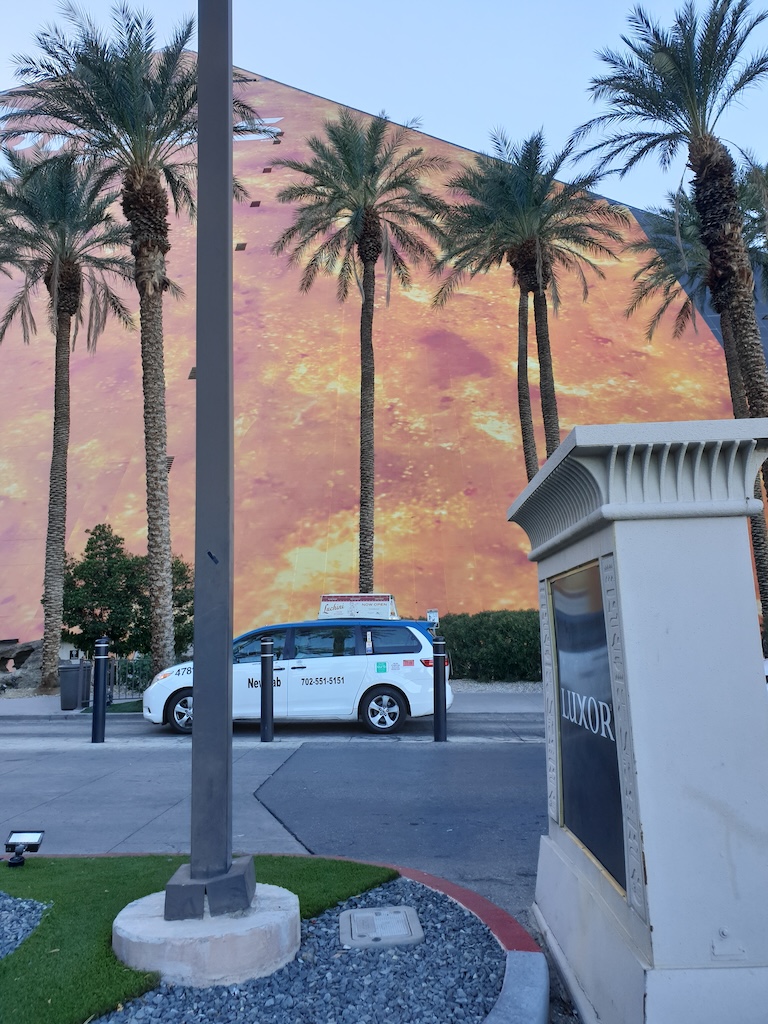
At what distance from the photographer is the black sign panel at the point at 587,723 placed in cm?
320

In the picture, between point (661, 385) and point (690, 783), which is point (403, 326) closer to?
point (661, 385)

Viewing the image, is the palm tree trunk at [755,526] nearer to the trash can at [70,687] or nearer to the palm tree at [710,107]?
the palm tree at [710,107]

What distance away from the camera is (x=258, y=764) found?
30.1 ft

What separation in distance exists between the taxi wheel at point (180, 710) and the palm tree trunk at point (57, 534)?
7262mm

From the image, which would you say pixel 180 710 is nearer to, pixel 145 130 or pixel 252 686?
pixel 252 686

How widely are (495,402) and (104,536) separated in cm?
1407

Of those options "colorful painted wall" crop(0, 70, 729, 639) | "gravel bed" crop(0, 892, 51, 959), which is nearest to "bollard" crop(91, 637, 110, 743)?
"gravel bed" crop(0, 892, 51, 959)

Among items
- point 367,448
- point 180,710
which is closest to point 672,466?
point 180,710

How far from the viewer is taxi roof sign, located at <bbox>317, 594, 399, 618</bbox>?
14.0 m

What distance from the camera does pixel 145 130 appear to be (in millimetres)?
16094

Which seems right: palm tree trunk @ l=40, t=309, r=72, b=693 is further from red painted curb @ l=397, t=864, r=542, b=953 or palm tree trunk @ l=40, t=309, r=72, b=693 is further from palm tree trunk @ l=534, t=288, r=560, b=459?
red painted curb @ l=397, t=864, r=542, b=953

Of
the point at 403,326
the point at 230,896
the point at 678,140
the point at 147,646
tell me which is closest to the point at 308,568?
the point at 147,646

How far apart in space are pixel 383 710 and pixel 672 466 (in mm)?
9039

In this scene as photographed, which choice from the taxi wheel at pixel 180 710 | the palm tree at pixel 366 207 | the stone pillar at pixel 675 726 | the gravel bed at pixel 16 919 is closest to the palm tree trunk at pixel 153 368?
the taxi wheel at pixel 180 710
